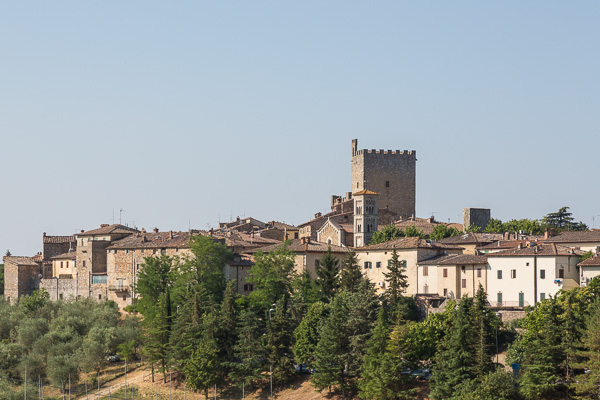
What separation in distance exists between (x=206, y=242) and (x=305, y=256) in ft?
24.1

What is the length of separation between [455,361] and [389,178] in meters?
61.3

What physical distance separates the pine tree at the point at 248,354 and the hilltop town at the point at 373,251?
1097cm

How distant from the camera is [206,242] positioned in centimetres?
7988

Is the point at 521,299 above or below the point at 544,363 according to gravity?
above

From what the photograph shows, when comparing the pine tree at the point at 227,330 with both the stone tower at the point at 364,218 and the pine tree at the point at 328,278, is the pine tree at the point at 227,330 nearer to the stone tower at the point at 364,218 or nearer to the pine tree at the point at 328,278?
the pine tree at the point at 328,278

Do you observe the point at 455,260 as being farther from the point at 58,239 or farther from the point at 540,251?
the point at 58,239

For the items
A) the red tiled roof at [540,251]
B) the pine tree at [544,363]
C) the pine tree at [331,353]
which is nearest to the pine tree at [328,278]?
the pine tree at [331,353]

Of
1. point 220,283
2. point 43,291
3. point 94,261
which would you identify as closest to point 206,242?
point 220,283

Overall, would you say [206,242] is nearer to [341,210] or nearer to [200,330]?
[200,330]

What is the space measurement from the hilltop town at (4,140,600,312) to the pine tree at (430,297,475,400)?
8015mm

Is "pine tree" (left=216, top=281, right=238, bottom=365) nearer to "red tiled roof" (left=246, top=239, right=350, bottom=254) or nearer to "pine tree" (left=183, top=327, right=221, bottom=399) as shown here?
"pine tree" (left=183, top=327, right=221, bottom=399)

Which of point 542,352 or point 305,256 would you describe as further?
point 305,256

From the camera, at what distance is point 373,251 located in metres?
77.1

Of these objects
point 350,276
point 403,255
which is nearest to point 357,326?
point 350,276
